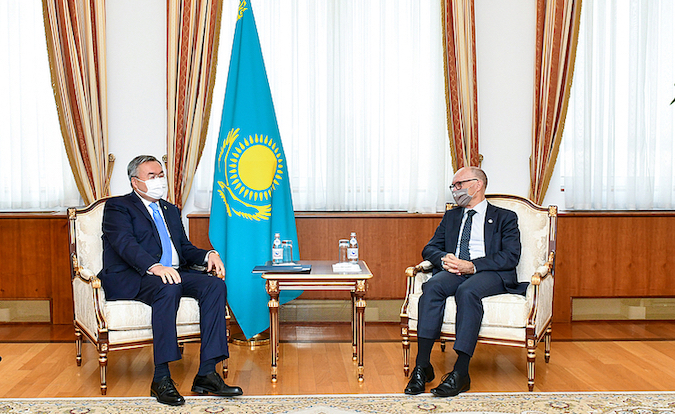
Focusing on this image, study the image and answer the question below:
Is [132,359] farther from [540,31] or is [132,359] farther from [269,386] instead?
[540,31]

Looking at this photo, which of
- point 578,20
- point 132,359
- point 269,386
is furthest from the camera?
point 578,20

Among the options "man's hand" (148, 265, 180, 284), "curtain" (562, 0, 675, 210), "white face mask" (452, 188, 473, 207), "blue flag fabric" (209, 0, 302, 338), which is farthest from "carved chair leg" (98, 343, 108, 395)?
"curtain" (562, 0, 675, 210)

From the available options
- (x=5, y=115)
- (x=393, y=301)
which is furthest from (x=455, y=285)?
(x=5, y=115)

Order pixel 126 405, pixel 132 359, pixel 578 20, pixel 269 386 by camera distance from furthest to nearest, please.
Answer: pixel 578 20, pixel 132 359, pixel 269 386, pixel 126 405

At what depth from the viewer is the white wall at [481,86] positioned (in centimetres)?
484

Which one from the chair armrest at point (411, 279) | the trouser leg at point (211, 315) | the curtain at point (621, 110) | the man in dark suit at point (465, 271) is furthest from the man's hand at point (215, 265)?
the curtain at point (621, 110)

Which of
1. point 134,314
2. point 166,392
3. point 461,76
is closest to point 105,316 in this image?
point 134,314

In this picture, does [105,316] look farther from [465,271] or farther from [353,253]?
[465,271]

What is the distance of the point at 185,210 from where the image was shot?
4.93m

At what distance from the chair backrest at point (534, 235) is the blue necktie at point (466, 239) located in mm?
378

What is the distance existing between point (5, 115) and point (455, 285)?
3869 millimetres

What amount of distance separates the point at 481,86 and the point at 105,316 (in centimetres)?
346

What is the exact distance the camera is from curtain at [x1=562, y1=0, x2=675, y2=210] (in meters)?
4.95

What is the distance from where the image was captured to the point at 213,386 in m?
3.22
